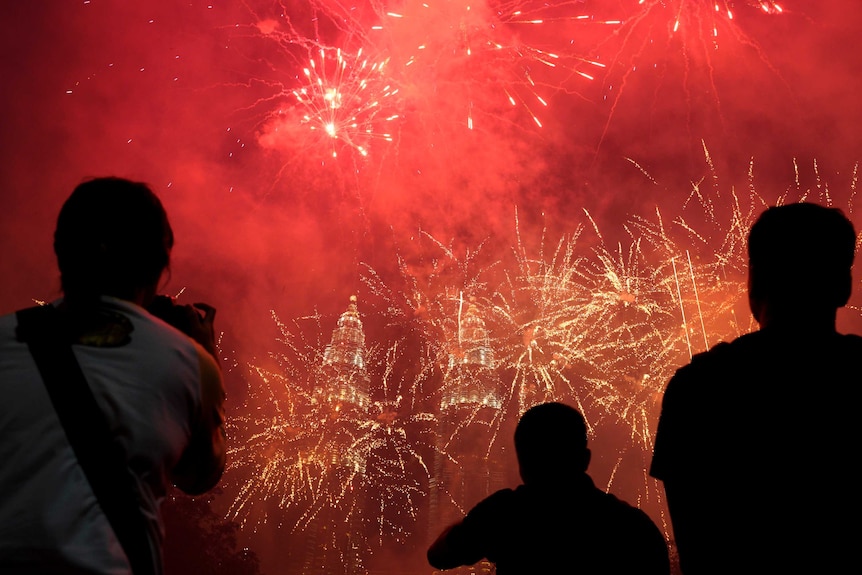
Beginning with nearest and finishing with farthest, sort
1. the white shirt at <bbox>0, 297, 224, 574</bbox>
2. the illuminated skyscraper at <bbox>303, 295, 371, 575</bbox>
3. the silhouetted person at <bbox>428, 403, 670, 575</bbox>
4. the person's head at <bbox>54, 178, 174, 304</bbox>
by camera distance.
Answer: the white shirt at <bbox>0, 297, 224, 574</bbox>, the person's head at <bbox>54, 178, 174, 304</bbox>, the silhouetted person at <bbox>428, 403, 670, 575</bbox>, the illuminated skyscraper at <bbox>303, 295, 371, 575</bbox>

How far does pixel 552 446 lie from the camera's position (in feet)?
10.6

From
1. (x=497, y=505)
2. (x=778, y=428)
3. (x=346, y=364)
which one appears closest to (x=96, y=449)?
(x=497, y=505)

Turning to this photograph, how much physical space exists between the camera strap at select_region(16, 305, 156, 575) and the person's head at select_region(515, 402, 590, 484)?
1.90 meters

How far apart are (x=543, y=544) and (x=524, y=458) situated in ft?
1.44

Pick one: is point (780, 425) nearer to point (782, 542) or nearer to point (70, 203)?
point (782, 542)

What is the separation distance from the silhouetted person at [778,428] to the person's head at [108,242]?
6.80ft

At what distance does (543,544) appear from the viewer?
10.2 feet

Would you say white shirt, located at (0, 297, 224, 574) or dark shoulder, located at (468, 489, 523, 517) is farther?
dark shoulder, located at (468, 489, 523, 517)

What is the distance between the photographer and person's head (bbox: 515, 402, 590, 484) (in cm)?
322

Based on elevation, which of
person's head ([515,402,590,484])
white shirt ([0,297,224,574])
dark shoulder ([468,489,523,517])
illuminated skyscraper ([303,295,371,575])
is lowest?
illuminated skyscraper ([303,295,371,575])

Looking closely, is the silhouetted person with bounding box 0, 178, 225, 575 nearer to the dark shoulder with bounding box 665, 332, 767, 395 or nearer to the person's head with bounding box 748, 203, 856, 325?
the dark shoulder with bounding box 665, 332, 767, 395

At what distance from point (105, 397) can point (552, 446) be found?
2187 mm

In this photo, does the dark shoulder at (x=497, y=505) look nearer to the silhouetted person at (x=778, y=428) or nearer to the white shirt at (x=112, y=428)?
the silhouetted person at (x=778, y=428)

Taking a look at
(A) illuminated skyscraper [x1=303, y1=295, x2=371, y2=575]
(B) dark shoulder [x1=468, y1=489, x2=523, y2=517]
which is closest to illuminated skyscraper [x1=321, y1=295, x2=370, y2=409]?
(A) illuminated skyscraper [x1=303, y1=295, x2=371, y2=575]
